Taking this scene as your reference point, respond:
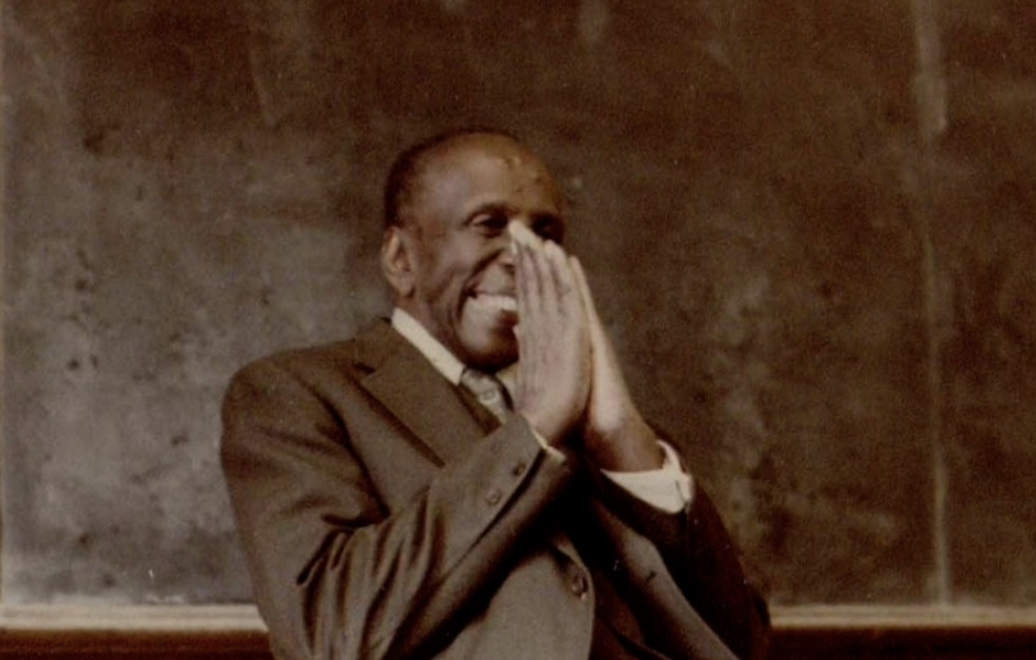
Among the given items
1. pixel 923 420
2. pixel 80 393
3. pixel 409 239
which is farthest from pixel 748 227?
pixel 80 393

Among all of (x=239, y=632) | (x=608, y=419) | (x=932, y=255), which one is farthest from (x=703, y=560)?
(x=932, y=255)

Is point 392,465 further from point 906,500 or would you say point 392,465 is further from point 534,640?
point 906,500

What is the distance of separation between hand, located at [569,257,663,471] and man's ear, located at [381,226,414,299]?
330 mm

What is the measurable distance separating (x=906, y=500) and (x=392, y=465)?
1.21 m

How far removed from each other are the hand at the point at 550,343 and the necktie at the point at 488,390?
0.14 m

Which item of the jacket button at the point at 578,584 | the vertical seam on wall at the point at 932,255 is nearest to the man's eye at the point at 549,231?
the jacket button at the point at 578,584

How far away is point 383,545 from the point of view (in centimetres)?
204

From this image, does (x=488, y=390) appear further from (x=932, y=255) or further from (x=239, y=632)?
(x=932, y=255)

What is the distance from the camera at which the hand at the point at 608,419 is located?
2.15 m

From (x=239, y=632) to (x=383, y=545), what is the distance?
792 millimetres

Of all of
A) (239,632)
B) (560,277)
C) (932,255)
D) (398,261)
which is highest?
(560,277)

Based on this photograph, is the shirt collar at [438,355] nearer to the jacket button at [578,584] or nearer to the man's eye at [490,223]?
the man's eye at [490,223]

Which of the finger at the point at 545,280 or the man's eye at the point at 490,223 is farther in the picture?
the man's eye at the point at 490,223

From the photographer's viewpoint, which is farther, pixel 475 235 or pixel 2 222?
pixel 2 222
